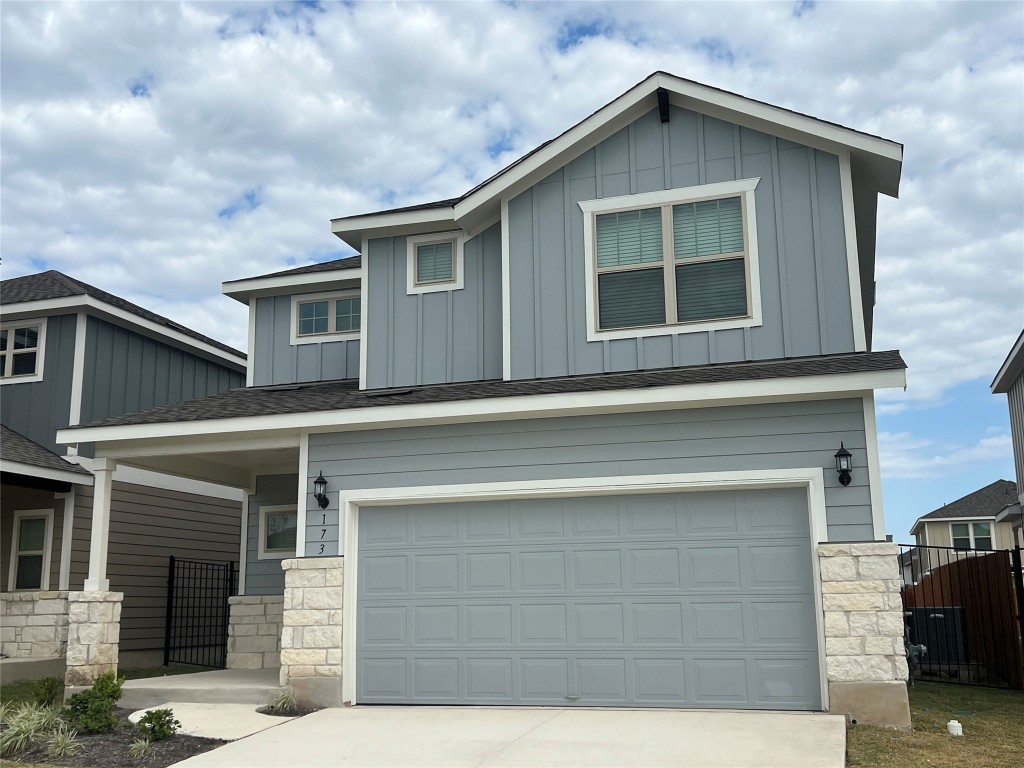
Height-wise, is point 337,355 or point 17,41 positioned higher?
point 17,41

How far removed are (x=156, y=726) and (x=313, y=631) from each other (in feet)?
A: 6.39

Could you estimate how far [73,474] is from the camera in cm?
1470

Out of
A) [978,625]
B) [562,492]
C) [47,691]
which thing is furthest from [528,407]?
[978,625]

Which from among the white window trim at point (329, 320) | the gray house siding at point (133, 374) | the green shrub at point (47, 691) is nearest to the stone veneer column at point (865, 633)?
the green shrub at point (47, 691)

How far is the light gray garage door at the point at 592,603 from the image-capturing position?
899 centimetres

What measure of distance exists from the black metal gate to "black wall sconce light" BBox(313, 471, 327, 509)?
6.44 meters

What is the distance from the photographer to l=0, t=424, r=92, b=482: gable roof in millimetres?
13578

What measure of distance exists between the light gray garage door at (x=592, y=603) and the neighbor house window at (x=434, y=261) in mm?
3226

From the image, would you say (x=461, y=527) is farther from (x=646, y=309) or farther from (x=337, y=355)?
(x=337, y=355)

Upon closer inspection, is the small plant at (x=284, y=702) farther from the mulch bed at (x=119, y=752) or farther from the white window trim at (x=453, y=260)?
the white window trim at (x=453, y=260)

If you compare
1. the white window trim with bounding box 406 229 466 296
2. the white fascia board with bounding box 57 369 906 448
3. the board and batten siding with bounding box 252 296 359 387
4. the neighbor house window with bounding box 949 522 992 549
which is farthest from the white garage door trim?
the neighbor house window with bounding box 949 522 992 549

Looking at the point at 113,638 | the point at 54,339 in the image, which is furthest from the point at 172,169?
the point at 113,638

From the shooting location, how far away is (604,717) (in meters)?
8.66

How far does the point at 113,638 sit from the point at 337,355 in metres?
4.78
